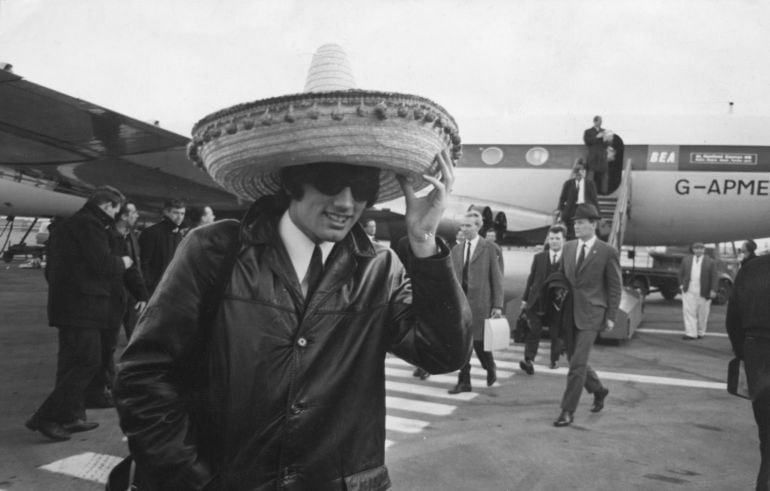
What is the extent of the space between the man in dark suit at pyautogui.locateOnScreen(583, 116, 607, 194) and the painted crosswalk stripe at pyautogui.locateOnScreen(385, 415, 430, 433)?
28.6 ft

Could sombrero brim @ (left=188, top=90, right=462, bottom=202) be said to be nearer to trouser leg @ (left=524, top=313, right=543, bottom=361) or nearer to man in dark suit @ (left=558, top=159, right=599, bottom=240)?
trouser leg @ (left=524, top=313, right=543, bottom=361)

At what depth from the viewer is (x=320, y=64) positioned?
6.64ft

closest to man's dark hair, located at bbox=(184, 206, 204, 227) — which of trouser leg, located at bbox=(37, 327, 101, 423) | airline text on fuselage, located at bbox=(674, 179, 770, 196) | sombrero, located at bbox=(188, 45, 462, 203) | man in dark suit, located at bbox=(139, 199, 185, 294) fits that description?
man in dark suit, located at bbox=(139, 199, 185, 294)

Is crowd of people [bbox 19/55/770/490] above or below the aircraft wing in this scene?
below

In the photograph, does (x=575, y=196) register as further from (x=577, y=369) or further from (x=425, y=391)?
(x=577, y=369)

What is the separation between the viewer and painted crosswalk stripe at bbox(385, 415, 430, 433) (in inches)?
212

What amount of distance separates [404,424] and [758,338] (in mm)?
3087

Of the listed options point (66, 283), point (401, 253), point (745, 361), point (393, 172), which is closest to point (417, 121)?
point (393, 172)

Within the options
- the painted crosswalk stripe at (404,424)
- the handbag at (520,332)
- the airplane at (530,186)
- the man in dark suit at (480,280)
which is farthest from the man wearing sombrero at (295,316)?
the handbag at (520,332)

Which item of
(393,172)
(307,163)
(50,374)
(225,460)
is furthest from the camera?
(50,374)

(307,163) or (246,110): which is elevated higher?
(246,110)

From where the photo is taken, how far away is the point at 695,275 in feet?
38.7

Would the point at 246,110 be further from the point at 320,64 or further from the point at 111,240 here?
the point at 111,240

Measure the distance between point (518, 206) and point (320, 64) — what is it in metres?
13.1
